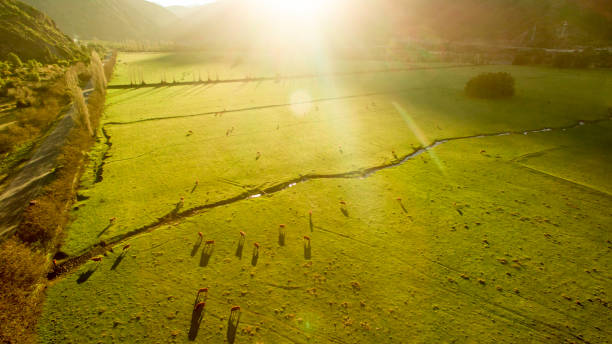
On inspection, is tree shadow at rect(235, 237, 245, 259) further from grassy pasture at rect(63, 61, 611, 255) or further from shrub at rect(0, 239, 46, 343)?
shrub at rect(0, 239, 46, 343)

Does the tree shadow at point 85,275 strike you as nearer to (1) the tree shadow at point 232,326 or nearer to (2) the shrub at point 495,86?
(1) the tree shadow at point 232,326

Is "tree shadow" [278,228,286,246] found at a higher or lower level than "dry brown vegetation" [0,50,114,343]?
lower

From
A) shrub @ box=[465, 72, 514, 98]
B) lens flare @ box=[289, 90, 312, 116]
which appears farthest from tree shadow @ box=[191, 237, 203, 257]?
shrub @ box=[465, 72, 514, 98]

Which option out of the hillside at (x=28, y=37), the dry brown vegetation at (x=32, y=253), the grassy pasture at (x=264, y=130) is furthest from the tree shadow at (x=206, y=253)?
the hillside at (x=28, y=37)

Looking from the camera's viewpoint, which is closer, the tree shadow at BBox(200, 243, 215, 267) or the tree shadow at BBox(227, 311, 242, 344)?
the tree shadow at BBox(227, 311, 242, 344)

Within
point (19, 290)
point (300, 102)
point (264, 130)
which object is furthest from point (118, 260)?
point (300, 102)

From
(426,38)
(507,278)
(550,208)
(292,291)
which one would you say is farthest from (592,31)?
(292,291)
